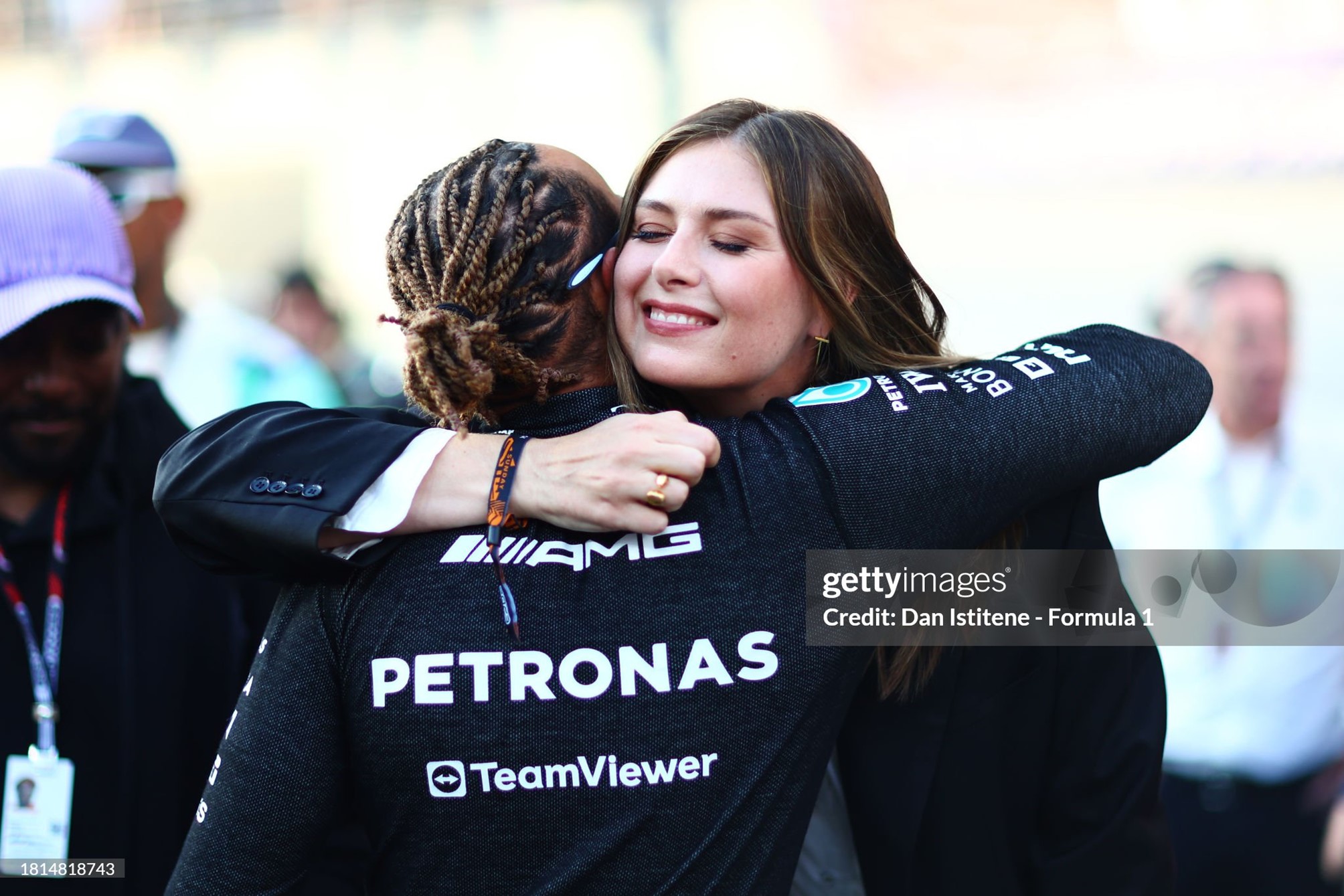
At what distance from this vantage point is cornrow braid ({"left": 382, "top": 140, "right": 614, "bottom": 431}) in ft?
4.88

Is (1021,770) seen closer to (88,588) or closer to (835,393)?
(835,393)

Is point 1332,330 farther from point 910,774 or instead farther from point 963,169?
point 910,774

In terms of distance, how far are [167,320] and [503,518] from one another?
9.74 feet

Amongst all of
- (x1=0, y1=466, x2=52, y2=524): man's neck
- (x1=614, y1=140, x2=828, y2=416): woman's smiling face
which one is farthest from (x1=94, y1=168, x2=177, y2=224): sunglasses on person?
(x1=614, y1=140, x2=828, y2=416): woman's smiling face

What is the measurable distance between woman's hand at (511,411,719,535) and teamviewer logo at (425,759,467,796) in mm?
301

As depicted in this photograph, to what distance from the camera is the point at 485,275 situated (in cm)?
150

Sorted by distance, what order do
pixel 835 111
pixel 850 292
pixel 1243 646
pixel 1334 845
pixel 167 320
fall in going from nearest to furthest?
pixel 850 292 → pixel 1334 845 → pixel 1243 646 → pixel 167 320 → pixel 835 111

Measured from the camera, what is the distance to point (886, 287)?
1.88m

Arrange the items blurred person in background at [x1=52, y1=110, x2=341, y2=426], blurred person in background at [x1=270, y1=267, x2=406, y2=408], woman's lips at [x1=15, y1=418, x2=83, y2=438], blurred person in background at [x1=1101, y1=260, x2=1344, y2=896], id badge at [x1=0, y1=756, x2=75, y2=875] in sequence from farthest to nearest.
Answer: blurred person in background at [x1=270, y1=267, x2=406, y2=408], blurred person in background at [x1=52, y1=110, x2=341, y2=426], blurred person in background at [x1=1101, y1=260, x2=1344, y2=896], woman's lips at [x1=15, y1=418, x2=83, y2=438], id badge at [x1=0, y1=756, x2=75, y2=875]

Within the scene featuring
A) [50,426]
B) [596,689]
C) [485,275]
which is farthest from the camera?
[50,426]

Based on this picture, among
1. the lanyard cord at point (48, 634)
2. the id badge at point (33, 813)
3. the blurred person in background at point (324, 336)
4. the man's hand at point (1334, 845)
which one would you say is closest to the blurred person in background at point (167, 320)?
the lanyard cord at point (48, 634)

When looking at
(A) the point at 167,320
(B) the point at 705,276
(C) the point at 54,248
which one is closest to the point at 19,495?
(C) the point at 54,248

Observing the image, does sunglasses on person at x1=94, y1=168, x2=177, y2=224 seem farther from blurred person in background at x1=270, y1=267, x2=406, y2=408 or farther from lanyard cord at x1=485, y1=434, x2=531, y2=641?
lanyard cord at x1=485, y1=434, x2=531, y2=641

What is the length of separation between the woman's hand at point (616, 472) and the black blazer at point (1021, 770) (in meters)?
0.36
